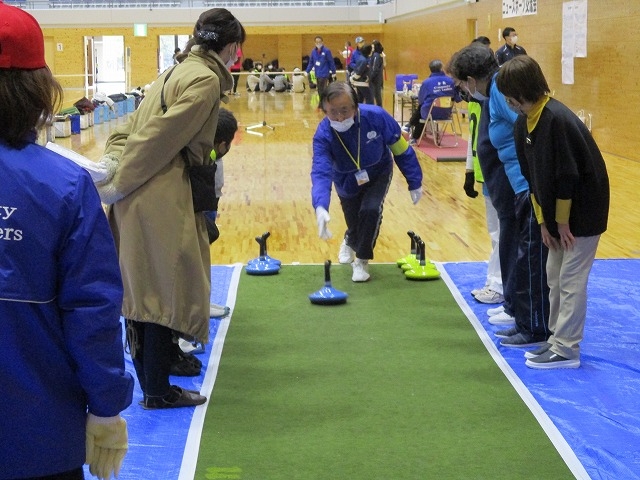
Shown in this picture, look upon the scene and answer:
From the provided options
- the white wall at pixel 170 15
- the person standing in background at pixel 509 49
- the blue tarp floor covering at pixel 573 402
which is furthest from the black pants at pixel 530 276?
the white wall at pixel 170 15

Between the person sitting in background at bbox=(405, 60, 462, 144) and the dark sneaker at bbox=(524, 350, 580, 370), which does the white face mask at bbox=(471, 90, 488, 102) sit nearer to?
the dark sneaker at bbox=(524, 350, 580, 370)

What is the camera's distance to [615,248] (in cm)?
656

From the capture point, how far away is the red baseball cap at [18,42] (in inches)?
64.2

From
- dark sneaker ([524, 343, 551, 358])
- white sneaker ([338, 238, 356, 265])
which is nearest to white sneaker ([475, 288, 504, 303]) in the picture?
dark sneaker ([524, 343, 551, 358])

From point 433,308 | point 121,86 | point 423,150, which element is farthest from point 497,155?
point 121,86

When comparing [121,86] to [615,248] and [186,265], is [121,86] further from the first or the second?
[186,265]

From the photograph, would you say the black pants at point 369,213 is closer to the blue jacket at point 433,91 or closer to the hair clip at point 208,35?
the hair clip at point 208,35

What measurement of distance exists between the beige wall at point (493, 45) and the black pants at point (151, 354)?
28.4ft

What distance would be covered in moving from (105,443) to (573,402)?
97.4 inches

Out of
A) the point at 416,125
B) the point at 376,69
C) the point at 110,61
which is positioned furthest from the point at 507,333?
the point at 110,61

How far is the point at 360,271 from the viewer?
5746 mm

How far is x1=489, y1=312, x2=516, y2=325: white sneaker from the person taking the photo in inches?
190

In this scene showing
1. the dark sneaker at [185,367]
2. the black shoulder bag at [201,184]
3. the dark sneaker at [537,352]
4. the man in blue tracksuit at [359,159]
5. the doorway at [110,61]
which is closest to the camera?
the black shoulder bag at [201,184]

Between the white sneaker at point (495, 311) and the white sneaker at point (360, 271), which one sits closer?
the white sneaker at point (495, 311)
